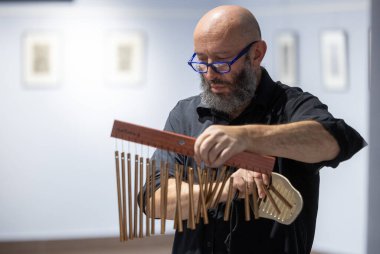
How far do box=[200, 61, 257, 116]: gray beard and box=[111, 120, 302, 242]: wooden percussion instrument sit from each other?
0.29 m

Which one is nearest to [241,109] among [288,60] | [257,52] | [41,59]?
[257,52]

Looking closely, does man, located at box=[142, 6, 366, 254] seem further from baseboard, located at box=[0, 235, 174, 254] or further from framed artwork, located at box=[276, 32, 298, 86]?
baseboard, located at box=[0, 235, 174, 254]

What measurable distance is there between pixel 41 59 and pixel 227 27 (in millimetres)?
3608

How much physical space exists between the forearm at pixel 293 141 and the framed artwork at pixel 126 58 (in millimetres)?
3709

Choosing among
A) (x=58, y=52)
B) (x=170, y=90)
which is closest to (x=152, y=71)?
(x=170, y=90)

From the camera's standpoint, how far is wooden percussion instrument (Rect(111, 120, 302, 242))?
1.93 metres

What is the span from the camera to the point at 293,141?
1.92m

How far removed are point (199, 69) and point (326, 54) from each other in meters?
3.33

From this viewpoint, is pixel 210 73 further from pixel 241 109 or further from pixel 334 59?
pixel 334 59

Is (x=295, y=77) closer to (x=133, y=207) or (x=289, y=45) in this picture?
(x=289, y=45)

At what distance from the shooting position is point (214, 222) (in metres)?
2.22

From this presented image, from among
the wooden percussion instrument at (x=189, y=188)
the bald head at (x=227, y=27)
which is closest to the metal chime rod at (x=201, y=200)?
the wooden percussion instrument at (x=189, y=188)

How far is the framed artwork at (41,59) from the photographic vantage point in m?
5.51

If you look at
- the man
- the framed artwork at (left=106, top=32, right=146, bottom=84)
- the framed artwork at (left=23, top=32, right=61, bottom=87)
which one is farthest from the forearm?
the framed artwork at (left=23, top=32, right=61, bottom=87)
